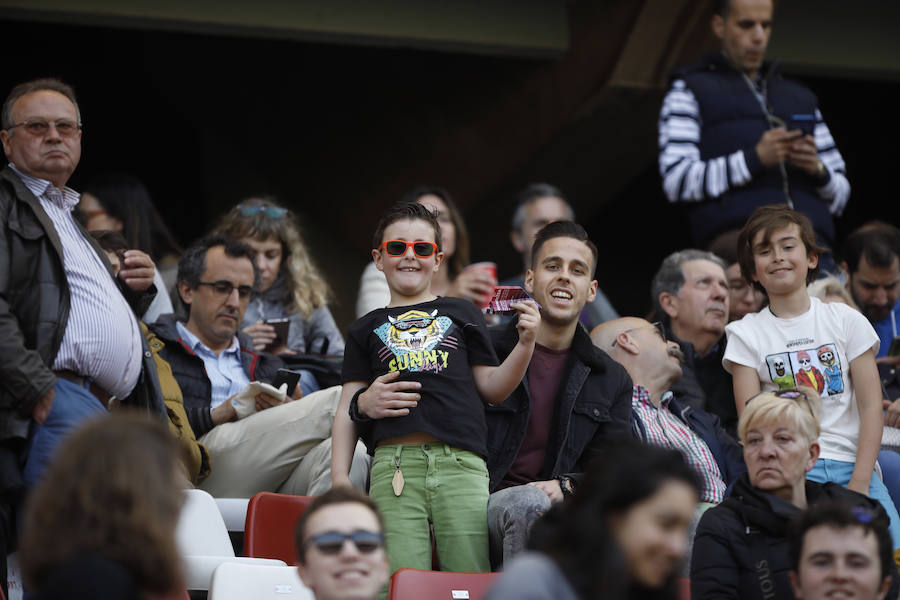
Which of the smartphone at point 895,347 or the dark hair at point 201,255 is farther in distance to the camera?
the smartphone at point 895,347

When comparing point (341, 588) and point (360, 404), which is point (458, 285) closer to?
point (360, 404)

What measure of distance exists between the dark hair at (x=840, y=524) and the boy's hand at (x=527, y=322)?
945 millimetres

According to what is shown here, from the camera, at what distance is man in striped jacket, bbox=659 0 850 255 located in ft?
18.0

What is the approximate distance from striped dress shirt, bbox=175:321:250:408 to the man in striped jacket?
2.20 m

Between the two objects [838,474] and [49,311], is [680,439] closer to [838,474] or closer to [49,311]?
[838,474]

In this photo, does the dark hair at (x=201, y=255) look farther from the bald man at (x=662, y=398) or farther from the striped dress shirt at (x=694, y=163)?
the striped dress shirt at (x=694, y=163)

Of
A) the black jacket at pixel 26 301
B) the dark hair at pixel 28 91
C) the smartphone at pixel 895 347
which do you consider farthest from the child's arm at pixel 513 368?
the smartphone at pixel 895 347

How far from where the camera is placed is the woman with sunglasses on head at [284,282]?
17.6ft

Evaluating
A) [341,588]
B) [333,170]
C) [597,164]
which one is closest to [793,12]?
[597,164]

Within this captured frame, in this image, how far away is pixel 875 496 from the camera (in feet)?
12.7

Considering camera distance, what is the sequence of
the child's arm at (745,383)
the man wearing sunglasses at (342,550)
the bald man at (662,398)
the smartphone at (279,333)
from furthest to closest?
the smartphone at (279,333) → the bald man at (662,398) → the child's arm at (745,383) → the man wearing sunglasses at (342,550)

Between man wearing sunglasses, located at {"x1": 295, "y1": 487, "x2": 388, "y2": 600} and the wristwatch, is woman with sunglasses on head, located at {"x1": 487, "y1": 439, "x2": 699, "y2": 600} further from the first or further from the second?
the wristwatch

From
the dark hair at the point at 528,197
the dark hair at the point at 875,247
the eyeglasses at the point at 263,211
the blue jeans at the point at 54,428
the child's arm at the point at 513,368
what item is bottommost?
the blue jeans at the point at 54,428

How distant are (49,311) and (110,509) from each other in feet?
4.82
